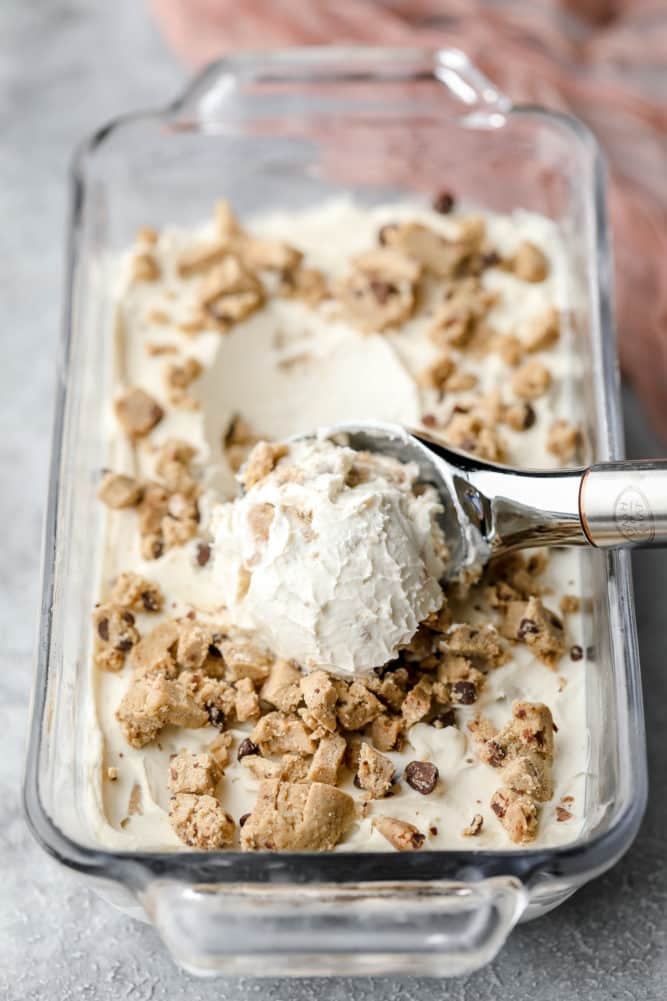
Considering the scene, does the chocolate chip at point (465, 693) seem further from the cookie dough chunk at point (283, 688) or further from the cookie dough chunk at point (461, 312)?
the cookie dough chunk at point (461, 312)

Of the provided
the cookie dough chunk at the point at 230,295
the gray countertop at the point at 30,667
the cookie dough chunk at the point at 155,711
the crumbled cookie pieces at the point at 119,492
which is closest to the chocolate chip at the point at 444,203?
the cookie dough chunk at the point at 230,295

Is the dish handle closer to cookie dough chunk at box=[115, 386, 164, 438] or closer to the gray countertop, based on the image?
the gray countertop

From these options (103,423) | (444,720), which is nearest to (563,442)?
(444,720)

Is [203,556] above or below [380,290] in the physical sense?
below

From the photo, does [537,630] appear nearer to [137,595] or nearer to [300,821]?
[300,821]

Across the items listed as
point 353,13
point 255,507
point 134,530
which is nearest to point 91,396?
point 134,530

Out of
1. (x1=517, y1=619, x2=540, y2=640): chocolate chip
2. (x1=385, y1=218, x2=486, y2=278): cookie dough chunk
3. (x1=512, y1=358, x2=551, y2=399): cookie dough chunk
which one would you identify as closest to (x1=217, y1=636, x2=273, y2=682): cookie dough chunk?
(x1=517, y1=619, x2=540, y2=640): chocolate chip

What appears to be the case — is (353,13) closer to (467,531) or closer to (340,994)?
(467,531)
